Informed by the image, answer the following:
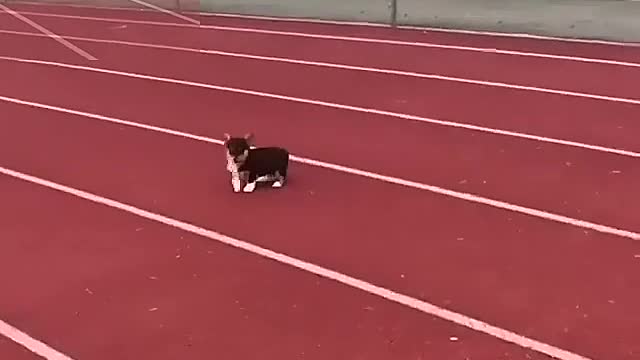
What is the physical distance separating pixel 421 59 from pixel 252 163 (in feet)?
15.3

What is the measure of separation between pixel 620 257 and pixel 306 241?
1659 millimetres

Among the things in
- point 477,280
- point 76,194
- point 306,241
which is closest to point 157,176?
point 76,194

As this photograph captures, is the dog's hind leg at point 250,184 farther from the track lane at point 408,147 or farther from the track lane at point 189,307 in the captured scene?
the track lane at point 408,147

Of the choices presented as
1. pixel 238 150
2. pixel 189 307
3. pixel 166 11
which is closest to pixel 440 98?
pixel 238 150

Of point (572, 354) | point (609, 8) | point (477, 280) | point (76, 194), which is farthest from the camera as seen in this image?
point (609, 8)

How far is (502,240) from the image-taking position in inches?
190

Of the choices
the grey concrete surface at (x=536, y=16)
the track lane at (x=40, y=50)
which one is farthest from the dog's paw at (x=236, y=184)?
the grey concrete surface at (x=536, y=16)

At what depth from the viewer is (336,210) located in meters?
5.38

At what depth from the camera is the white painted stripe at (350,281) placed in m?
3.76

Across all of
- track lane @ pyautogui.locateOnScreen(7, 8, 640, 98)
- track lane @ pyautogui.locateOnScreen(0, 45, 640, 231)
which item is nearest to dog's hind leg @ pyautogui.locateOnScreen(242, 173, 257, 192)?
track lane @ pyautogui.locateOnScreen(0, 45, 640, 231)

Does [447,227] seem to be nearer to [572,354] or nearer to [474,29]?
[572,354]

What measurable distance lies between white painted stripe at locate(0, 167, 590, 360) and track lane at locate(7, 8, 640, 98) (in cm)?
438

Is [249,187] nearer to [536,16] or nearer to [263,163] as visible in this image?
[263,163]

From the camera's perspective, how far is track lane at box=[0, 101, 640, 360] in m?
4.04
